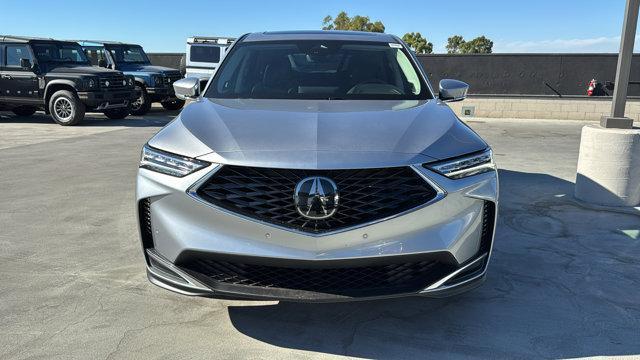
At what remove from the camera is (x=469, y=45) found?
104 metres

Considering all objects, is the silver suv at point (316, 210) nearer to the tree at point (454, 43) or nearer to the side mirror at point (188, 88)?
the side mirror at point (188, 88)

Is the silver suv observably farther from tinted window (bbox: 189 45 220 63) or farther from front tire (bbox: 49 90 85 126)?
tinted window (bbox: 189 45 220 63)

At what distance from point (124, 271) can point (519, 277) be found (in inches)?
110

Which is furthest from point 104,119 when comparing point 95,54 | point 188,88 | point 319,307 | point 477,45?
point 477,45

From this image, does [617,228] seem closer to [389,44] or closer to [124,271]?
[389,44]

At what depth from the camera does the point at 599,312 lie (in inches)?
125

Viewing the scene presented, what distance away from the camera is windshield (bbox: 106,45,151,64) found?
15.6 metres

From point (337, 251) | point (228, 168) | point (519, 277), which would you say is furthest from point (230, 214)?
point (519, 277)

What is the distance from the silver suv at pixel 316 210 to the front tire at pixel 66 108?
11.2m

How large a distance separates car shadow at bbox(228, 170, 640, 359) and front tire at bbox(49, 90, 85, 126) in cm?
1130

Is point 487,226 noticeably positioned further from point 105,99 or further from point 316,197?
point 105,99

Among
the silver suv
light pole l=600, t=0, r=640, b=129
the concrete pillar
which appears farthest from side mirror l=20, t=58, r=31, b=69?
light pole l=600, t=0, r=640, b=129

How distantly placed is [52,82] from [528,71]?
16.8 m

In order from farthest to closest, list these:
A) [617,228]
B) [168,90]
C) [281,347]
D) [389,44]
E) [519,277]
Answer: [168,90] < [617,228] < [389,44] < [519,277] < [281,347]
